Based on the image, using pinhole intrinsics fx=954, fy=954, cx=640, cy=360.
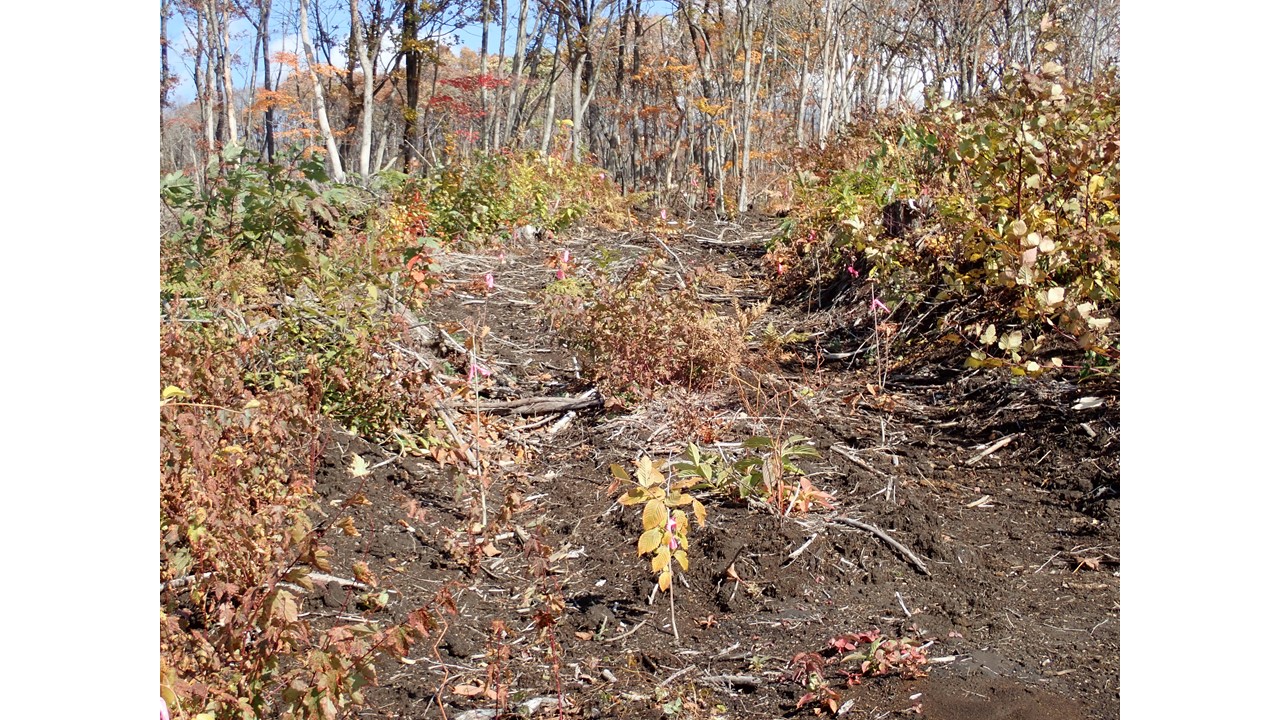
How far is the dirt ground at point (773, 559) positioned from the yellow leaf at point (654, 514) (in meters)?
0.28

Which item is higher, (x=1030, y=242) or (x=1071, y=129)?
(x=1071, y=129)

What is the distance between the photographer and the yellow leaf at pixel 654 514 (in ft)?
7.80

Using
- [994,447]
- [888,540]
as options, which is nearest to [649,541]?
[888,540]

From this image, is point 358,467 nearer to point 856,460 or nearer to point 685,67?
point 856,460

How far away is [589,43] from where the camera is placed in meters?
17.0

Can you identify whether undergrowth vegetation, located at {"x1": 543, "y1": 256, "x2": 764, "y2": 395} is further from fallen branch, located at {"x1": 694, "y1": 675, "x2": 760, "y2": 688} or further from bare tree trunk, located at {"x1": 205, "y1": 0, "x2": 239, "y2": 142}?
bare tree trunk, located at {"x1": 205, "y1": 0, "x2": 239, "y2": 142}

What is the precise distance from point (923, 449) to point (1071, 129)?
1477 mm

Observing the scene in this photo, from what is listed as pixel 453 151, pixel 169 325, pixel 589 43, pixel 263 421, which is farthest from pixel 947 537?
pixel 589 43

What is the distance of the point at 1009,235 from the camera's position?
3643 mm

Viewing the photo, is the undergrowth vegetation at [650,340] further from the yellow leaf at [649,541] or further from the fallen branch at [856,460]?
the yellow leaf at [649,541]

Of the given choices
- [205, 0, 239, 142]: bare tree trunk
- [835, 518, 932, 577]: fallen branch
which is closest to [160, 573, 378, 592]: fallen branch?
[835, 518, 932, 577]: fallen branch

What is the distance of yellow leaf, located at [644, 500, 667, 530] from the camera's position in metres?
2.38

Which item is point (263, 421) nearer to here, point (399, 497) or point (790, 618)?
point (399, 497)

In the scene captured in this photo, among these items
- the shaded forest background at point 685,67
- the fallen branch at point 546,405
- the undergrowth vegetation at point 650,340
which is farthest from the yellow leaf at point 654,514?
the shaded forest background at point 685,67
